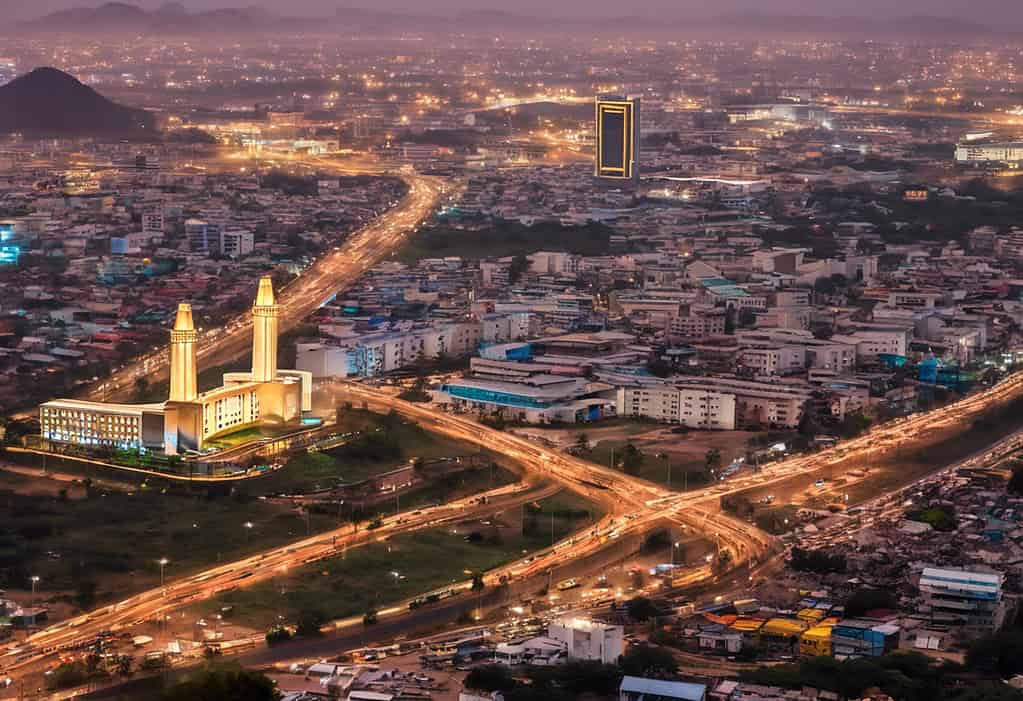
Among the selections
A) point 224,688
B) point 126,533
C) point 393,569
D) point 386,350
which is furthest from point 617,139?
point 224,688

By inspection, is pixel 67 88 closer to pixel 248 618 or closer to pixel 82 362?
pixel 82 362

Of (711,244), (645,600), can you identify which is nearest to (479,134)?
(711,244)

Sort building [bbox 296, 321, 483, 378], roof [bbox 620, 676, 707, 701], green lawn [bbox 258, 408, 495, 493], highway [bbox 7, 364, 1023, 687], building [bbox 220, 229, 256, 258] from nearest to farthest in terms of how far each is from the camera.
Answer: roof [bbox 620, 676, 707, 701], highway [bbox 7, 364, 1023, 687], green lawn [bbox 258, 408, 495, 493], building [bbox 296, 321, 483, 378], building [bbox 220, 229, 256, 258]

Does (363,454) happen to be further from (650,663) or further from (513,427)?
(650,663)

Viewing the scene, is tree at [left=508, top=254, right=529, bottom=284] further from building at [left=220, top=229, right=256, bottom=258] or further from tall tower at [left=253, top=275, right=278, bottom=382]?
tall tower at [left=253, top=275, right=278, bottom=382]

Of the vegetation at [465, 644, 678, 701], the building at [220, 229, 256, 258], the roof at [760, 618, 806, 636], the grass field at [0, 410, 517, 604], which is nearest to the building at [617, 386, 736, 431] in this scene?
the grass field at [0, 410, 517, 604]

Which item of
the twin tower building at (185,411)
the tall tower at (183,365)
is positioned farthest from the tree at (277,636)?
the tall tower at (183,365)

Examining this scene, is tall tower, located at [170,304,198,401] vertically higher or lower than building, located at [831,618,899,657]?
higher
